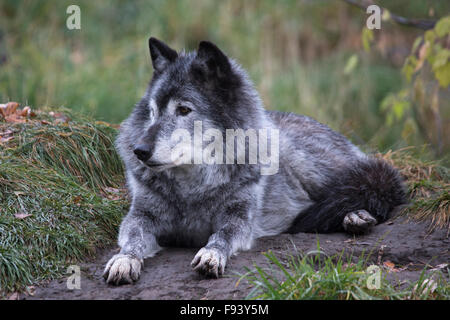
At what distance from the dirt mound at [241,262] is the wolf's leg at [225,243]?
0.22 ft

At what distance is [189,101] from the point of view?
3.66 metres

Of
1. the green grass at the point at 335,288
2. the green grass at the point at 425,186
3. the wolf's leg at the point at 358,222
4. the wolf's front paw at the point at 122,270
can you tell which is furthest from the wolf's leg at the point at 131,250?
the green grass at the point at 425,186

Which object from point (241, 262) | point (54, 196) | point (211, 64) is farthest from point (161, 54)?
point (241, 262)

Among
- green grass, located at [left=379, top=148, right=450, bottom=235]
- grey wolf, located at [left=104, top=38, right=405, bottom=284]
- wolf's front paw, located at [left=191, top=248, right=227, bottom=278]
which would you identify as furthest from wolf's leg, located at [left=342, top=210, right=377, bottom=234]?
wolf's front paw, located at [left=191, top=248, right=227, bottom=278]

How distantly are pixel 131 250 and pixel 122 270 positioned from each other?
0.23 metres

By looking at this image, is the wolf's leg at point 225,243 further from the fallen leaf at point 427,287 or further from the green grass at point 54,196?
the fallen leaf at point 427,287

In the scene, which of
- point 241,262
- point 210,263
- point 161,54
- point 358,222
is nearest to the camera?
point 210,263

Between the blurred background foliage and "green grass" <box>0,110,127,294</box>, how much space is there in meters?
2.44

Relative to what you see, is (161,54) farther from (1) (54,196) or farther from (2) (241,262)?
(2) (241,262)

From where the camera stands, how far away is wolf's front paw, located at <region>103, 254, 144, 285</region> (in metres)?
3.19

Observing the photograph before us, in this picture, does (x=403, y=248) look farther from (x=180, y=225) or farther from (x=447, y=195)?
(x=180, y=225)

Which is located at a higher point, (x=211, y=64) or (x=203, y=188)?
(x=211, y=64)

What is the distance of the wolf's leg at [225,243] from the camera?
3.20 metres
